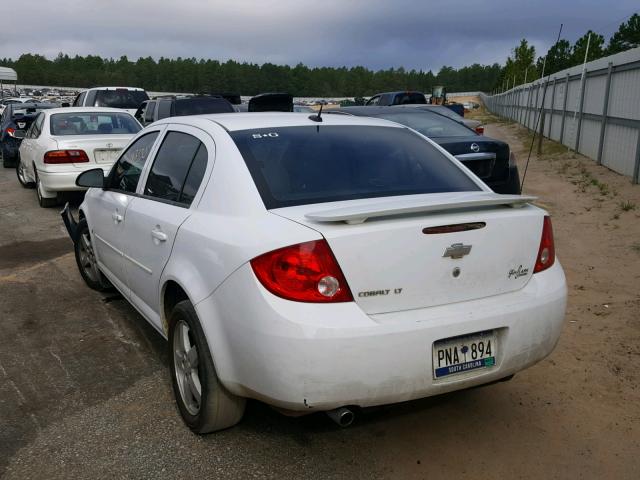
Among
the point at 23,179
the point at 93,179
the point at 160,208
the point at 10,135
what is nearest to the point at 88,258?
the point at 93,179

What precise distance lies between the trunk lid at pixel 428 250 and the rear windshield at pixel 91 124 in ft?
26.6

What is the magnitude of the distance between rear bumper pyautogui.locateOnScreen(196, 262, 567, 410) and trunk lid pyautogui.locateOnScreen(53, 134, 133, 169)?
293 inches

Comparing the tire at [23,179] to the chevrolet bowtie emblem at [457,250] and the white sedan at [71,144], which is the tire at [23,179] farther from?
the chevrolet bowtie emblem at [457,250]

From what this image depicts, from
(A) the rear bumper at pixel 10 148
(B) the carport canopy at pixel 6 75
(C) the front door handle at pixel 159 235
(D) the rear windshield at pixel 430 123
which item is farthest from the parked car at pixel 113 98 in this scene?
(B) the carport canopy at pixel 6 75

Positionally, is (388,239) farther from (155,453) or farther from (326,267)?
(155,453)

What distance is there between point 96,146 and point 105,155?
19cm

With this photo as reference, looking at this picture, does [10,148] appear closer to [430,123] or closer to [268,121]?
[430,123]

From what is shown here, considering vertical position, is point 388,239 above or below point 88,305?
above

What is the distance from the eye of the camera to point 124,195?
434 centimetres

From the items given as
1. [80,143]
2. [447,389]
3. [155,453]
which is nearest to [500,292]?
[447,389]

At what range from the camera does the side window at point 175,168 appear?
137 inches

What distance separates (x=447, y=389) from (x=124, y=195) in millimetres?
2694

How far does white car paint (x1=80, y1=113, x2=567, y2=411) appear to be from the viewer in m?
2.56

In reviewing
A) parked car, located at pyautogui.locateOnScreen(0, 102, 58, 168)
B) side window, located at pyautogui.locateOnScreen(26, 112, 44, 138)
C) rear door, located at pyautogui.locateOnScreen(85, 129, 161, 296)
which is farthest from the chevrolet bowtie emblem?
parked car, located at pyautogui.locateOnScreen(0, 102, 58, 168)
